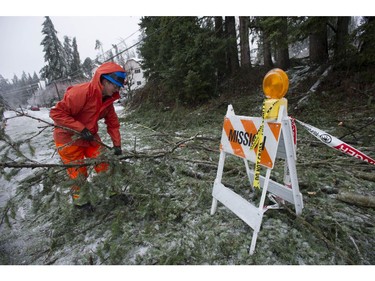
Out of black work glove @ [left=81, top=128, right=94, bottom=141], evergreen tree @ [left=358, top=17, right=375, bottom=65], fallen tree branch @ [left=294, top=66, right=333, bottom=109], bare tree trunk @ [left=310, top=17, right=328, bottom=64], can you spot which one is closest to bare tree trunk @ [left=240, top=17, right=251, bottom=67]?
bare tree trunk @ [left=310, top=17, right=328, bottom=64]

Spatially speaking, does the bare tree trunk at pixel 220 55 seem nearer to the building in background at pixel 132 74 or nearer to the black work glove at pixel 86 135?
the building in background at pixel 132 74

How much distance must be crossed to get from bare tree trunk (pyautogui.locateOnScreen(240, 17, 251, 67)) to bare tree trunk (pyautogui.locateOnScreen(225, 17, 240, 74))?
0.34 m

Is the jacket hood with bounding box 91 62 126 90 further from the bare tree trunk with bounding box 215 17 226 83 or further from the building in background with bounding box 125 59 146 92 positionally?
the building in background with bounding box 125 59 146 92

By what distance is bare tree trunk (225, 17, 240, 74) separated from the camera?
954 centimetres

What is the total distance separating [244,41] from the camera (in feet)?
34.4

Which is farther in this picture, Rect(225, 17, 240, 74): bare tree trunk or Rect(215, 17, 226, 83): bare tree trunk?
Rect(215, 17, 226, 83): bare tree trunk

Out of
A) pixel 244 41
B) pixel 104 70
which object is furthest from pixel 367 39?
pixel 104 70

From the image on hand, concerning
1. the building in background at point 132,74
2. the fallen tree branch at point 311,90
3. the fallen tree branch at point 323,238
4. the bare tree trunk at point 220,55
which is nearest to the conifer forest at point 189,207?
the fallen tree branch at point 323,238

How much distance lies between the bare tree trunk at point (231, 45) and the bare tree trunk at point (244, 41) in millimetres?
337

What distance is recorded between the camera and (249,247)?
2.17 meters

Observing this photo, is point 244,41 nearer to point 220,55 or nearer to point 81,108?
point 220,55

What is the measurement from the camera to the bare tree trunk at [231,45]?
9.54 meters

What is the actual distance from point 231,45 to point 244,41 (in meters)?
1.33

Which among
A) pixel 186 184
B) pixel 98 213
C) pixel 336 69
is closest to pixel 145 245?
pixel 98 213
